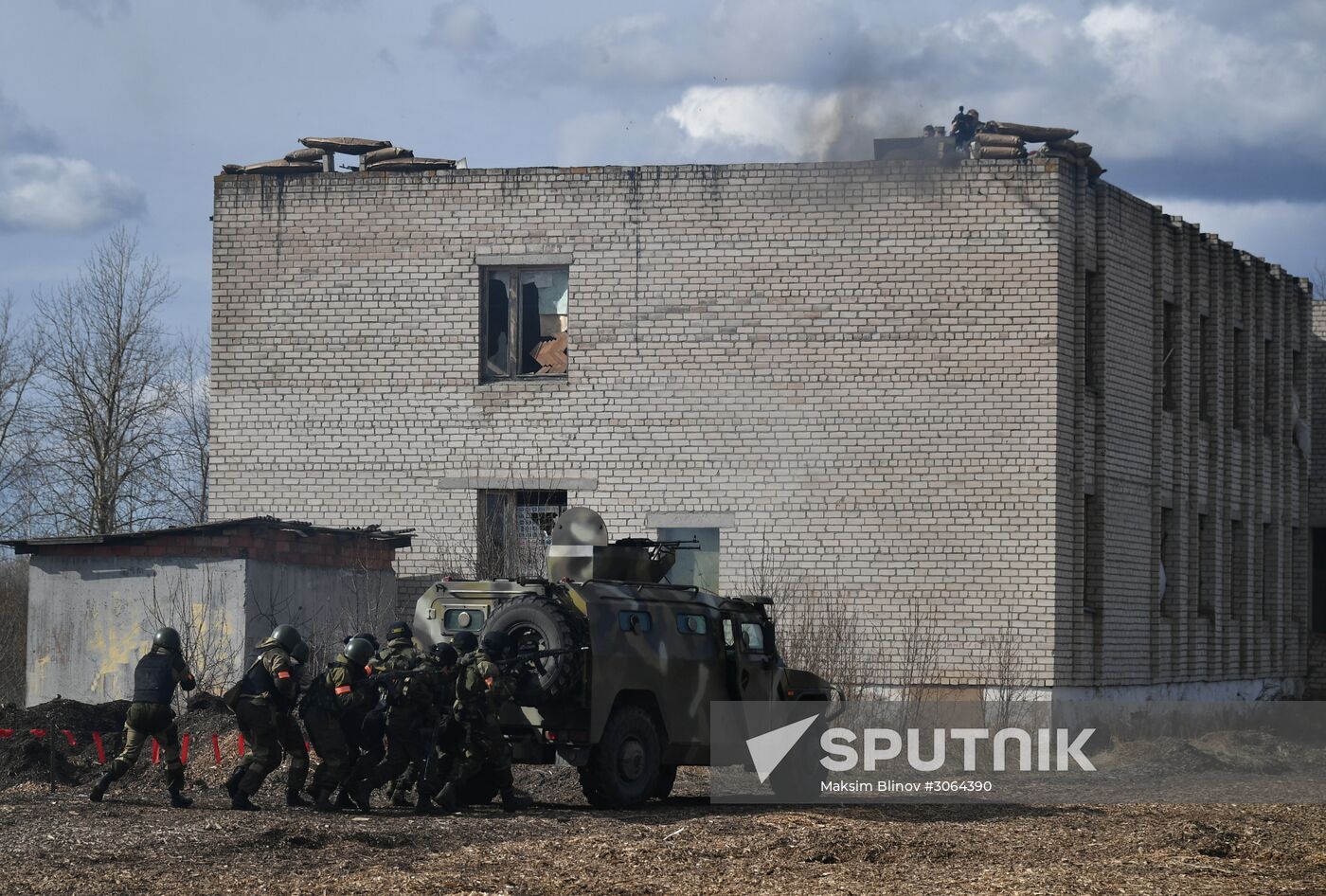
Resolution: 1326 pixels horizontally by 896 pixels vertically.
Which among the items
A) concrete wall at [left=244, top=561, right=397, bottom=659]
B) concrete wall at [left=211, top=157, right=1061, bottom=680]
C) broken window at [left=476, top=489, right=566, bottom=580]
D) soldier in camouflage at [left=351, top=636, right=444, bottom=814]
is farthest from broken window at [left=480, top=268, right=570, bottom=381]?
soldier in camouflage at [left=351, top=636, right=444, bottom=814]

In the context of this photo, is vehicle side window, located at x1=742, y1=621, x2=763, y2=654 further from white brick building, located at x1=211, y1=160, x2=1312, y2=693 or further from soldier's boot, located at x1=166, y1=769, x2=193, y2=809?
white brick building, located at x1=211, y1=160, x2=1312, y2=693

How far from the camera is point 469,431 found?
23469mm

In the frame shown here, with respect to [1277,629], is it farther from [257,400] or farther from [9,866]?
[9,866]

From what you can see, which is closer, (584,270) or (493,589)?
(493,589)

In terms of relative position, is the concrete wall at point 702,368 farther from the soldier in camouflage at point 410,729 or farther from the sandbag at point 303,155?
the soldier in camouflage at point 410,729

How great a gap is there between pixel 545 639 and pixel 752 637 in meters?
2.73

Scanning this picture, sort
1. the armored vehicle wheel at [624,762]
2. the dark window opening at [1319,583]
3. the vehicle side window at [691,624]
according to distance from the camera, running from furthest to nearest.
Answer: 1. the dark window opening at [1319,583]
2. the vehicle side window at [691,624]
3. the armored vehicle wheel at [624,762]

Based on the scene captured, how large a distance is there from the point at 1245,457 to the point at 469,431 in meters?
13.1

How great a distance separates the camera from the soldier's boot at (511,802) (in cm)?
1470

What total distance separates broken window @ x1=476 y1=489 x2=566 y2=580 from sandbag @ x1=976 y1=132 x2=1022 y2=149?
708 centimetres

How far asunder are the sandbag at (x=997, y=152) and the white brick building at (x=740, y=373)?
0.31 metres

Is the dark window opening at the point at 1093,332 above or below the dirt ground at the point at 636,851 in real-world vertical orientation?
above

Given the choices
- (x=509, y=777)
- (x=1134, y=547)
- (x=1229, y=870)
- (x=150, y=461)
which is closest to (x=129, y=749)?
(x=509, y=777)

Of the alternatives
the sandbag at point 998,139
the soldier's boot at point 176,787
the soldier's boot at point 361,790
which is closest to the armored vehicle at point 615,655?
the soldier's boot at point 361,790
